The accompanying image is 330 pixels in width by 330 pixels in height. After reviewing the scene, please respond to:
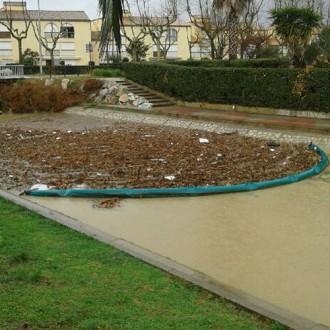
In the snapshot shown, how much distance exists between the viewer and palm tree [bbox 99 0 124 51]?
5535 millimetres

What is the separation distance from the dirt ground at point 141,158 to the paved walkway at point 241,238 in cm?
93

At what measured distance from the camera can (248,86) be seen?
16703mm

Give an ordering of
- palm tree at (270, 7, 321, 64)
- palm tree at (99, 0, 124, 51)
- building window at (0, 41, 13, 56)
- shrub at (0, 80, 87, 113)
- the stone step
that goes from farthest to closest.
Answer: building window at (0, 41, 13, 56), shrub at (0, 80, 87, 113), the stone step, palm tree at (270, 7, 321, 64), palm tree at (99, 0, 124, 51)

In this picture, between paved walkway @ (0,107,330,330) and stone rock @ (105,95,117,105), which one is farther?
stone rock @ (105,95,117,105)

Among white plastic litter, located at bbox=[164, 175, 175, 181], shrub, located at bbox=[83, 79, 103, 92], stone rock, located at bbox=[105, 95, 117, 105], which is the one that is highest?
shrub, located at bbox=[83, 79, 103, 92]

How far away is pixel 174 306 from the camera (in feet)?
11.7

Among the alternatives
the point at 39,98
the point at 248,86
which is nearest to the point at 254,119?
the point at 248,86

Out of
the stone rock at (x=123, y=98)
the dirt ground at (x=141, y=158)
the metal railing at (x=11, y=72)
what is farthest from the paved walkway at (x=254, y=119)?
the metal railing at (x=11, y=72)

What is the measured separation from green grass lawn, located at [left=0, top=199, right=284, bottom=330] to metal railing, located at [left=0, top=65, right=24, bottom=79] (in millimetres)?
22159

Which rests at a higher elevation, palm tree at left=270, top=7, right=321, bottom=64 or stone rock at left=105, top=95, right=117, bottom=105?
palm tree at left=270, top=7, right=321, bottom=64

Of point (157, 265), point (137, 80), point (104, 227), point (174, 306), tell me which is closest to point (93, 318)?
point (174, 306)

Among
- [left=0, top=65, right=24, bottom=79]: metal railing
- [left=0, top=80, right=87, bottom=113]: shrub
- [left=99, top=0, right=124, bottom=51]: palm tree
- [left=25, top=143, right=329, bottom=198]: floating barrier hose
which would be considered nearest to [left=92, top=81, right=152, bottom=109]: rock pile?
[left=0, top=80, right=87, bottom=113]: shrub

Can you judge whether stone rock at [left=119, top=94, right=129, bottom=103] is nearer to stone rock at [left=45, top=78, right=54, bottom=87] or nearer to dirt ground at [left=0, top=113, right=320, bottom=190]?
stone rock at [left=45, top=78, right=54, bottom=87]

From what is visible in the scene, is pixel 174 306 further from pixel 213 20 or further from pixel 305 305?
pixel 213 20
